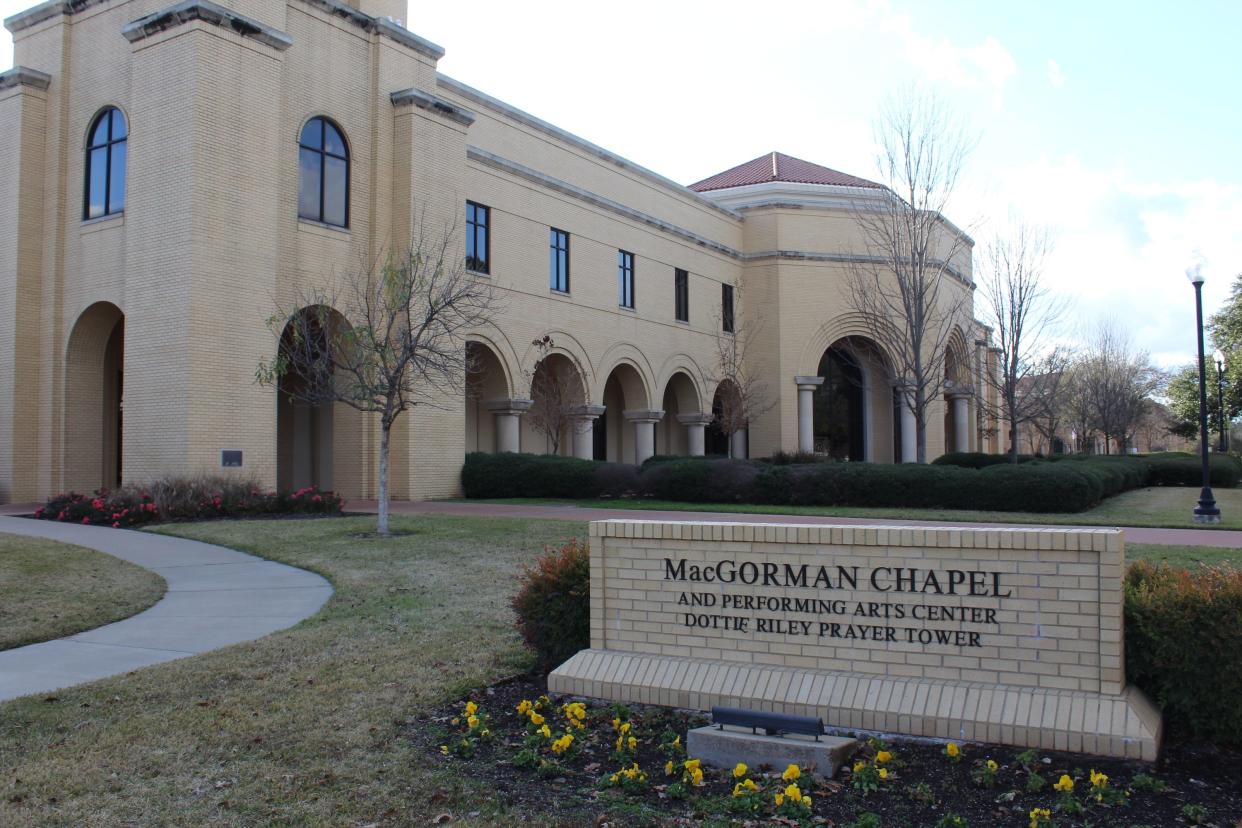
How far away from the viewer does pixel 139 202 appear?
1973 cm

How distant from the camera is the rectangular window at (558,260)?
2902cm

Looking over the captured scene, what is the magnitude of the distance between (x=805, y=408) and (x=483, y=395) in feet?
48.5

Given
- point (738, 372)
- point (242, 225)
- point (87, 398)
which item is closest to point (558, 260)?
point (738, 372)

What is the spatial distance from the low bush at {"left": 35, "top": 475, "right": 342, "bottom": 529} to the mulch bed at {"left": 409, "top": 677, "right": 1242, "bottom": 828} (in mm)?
13280

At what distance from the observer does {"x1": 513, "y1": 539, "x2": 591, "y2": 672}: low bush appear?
6.38 m

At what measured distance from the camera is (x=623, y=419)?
35.2 meters

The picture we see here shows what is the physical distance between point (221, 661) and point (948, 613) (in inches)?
186

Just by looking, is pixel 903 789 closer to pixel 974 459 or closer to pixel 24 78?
pixel 24 78

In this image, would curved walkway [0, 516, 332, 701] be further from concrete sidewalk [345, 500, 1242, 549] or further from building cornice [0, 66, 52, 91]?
building cornice [0, 66, 52, 91]

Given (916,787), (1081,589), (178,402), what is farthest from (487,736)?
(178,402)

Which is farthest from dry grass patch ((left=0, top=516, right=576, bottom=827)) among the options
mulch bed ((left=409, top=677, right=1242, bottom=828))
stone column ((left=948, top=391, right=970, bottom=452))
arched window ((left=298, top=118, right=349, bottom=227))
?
stone column ((left=948, top=391, right=970, bottom=452))

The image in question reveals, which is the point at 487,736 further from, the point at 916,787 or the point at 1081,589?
the point at 1081,589

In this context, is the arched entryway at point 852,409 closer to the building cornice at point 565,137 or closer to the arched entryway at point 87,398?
the building cornice at point 565,137

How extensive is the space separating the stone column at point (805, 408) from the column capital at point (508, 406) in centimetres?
1371
